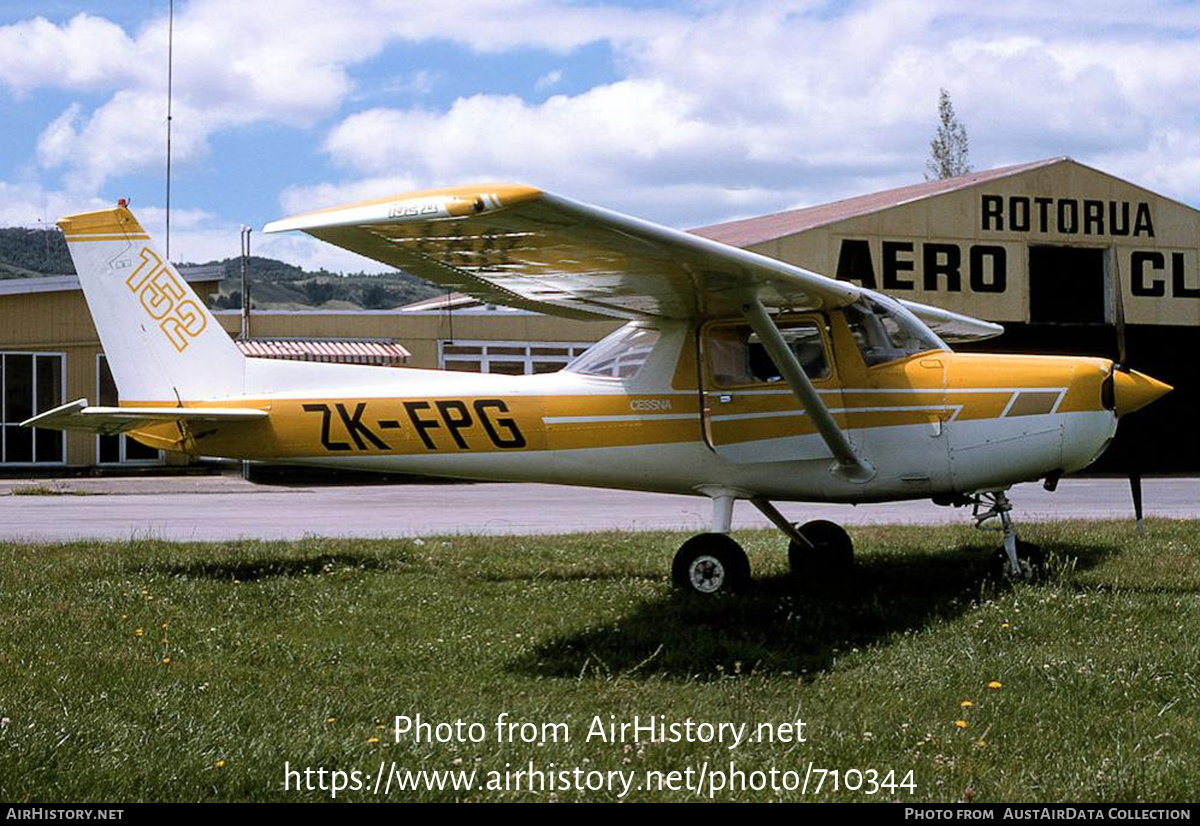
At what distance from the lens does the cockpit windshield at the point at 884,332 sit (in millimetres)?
8977

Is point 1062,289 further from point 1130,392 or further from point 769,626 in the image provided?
point 769,626

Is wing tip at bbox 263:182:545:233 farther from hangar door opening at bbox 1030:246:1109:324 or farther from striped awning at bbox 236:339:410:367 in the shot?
hangar door opening at bbox 1030:246:1109:324

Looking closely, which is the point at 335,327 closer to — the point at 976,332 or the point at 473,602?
the point at 976,332

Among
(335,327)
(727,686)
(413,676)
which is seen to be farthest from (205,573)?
(335,327)

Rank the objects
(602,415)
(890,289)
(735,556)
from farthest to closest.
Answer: (890,289), (602,415), (735,556)

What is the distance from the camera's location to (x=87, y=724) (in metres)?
5.33

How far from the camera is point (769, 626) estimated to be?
7.57 meters

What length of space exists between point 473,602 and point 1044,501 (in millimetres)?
12588

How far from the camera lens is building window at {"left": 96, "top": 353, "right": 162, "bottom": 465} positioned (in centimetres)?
2603

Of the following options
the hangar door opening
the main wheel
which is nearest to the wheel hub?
the main wheel

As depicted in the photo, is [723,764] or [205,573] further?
[205,573]

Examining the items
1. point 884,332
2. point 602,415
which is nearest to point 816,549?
point 884,332

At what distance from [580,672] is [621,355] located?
3606 mm

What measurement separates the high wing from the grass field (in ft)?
6.95
